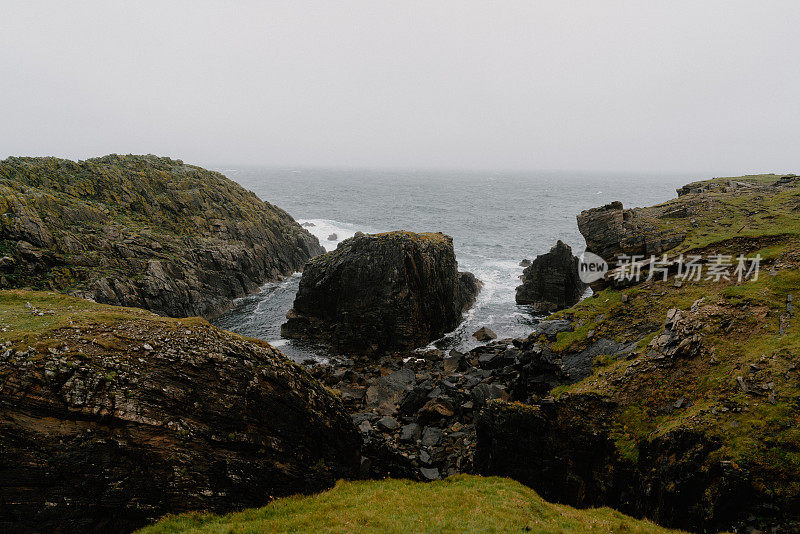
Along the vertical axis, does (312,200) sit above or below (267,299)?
above

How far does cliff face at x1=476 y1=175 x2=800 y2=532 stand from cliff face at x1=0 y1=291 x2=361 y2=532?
12.9 metres

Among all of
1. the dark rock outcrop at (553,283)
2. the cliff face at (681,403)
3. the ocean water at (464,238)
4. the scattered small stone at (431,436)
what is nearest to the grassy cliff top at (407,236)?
the ocean water at (464,238)

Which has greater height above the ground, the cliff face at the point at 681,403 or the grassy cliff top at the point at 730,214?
the grassy cliff top at the point at 730,214

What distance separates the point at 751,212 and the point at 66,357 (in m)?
47.8

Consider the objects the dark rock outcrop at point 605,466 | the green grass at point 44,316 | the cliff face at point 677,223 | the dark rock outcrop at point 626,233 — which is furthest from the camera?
the dark rock outcrop at point 626,233

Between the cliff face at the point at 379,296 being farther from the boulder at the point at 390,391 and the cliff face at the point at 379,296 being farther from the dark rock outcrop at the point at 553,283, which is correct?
the dark rock outcrop at the point at 553,283

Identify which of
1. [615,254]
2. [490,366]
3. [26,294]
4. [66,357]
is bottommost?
[490,366]

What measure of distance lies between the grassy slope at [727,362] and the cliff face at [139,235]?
48.1 metres

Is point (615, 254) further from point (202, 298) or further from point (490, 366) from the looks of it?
point (202, 298)

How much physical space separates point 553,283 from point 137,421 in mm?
52021

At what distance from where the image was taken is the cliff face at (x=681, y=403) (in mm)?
12961

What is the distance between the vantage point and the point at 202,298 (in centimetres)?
4888

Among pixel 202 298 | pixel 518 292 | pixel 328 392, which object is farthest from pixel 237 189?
pixel 328 392

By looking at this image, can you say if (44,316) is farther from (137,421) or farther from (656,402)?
(656,402)
